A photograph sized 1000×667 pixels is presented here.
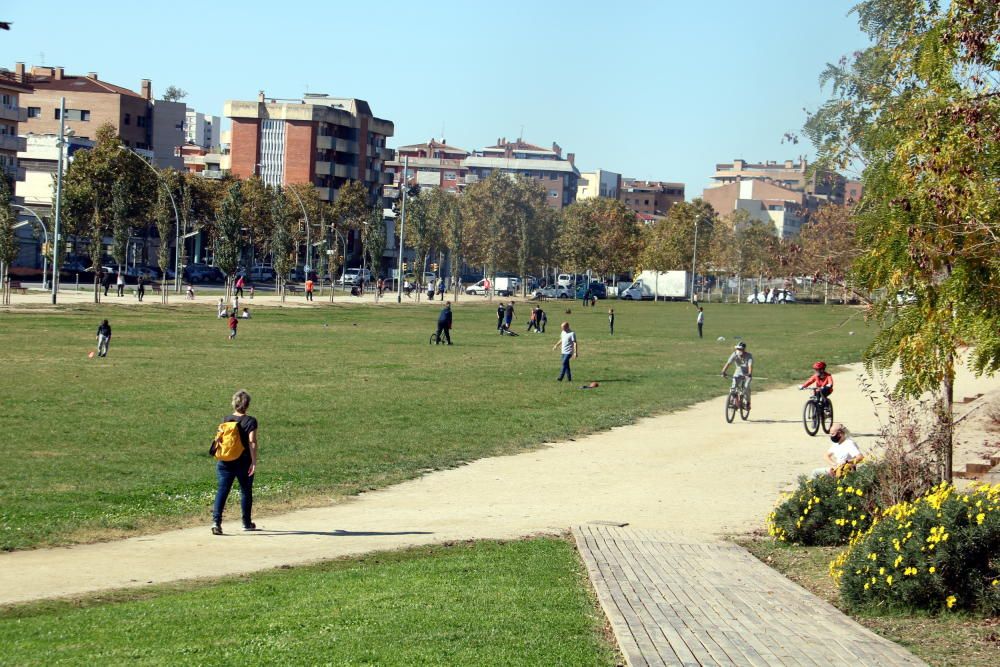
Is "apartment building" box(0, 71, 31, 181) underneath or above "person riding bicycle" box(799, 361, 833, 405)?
above

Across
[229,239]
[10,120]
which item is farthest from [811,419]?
[10,120]

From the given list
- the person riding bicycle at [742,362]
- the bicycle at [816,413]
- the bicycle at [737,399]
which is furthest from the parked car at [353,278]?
the bicycle at [816,413]

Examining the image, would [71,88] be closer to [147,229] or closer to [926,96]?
[147,229]

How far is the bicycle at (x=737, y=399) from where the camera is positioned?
91.1 ft

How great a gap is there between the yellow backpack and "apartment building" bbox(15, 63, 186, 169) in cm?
11860

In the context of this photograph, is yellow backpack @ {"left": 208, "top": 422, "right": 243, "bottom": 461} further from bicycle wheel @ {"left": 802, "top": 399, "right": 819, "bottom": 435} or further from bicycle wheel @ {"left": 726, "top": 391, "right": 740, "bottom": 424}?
bicycle wheel @ {"left": 726, "top": 391, "right": 740, "bottom": 424}

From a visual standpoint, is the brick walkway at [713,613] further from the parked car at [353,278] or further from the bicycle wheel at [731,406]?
the parked car at [353,278]

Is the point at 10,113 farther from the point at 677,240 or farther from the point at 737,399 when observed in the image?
the point at 737,399

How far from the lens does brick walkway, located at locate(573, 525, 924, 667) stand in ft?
29.0

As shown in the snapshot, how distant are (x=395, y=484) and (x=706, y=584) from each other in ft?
25.1

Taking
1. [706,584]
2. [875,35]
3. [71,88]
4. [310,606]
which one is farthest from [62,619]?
[71,88]

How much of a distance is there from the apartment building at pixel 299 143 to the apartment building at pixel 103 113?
274 inches

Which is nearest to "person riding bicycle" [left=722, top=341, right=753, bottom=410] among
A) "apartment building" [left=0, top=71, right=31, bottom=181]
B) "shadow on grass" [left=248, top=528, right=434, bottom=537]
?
"shadow on grass" [left=248, top=528, right=434, bottom=537]

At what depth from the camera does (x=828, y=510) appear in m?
14.1
